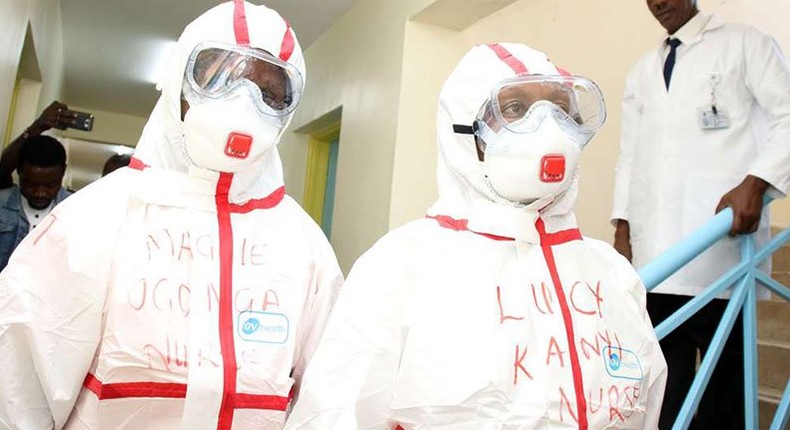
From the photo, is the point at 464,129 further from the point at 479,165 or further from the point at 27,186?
the point at 27,186

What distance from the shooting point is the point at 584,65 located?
10.8 ft

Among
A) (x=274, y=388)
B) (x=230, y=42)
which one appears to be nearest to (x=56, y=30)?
(x=230, y=42)

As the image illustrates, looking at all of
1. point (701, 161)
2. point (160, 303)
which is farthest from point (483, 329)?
point (701, 161)

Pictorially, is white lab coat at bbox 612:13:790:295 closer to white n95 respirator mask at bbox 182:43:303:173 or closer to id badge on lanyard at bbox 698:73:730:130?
id badge on lanyard at bbox 698:73:730:130

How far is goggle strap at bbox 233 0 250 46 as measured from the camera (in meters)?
1.13

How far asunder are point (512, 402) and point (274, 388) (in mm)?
388

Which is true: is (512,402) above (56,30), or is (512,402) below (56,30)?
below

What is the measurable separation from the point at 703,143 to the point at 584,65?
1.60 meters

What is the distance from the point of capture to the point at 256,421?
1.03 meters

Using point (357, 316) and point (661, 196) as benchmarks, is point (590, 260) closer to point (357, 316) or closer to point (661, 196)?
point (357, 316)

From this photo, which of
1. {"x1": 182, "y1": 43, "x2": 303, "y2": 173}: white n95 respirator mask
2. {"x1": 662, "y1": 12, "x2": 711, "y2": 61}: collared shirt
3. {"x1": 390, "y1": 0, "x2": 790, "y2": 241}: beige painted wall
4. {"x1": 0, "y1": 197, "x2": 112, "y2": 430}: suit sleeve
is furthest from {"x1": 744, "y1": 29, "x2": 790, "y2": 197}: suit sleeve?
{"x1": 0, "y1": 197, "x2": 112, "y2": 430}: suit sleeve

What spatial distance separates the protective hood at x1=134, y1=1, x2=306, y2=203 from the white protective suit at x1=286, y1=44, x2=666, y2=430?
0.86ft

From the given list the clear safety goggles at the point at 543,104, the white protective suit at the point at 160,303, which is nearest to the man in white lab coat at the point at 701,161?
the clear safety goggles at the point at 543,104

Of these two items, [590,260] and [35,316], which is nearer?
[35,316]
